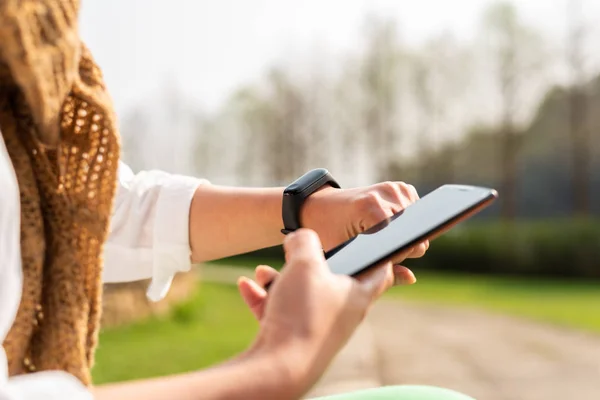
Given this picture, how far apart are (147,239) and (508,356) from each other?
15.2 ft

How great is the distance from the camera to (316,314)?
28.5 inches

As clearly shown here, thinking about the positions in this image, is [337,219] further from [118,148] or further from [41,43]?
[41,43]

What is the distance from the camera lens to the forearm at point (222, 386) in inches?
26.5

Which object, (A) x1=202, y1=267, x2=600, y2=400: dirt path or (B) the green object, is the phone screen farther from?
(A) x1=202, y1=267, x2=600, y2=400: dirt path

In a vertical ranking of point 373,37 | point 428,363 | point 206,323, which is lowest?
point 206,323

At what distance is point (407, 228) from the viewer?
37.9 inches

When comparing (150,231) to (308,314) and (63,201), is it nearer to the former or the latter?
(63,201)

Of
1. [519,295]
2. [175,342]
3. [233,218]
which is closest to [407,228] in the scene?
[233,218]

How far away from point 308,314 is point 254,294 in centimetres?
17

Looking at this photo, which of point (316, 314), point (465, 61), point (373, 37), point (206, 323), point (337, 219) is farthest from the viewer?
point (373, 37)

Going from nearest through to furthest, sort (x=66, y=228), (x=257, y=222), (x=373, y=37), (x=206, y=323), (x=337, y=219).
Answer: (x=66, y=228), (x=337, y=219), (x=257, y=222), (x=206, y=323), (x=373, y=37)

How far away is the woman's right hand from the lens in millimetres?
711

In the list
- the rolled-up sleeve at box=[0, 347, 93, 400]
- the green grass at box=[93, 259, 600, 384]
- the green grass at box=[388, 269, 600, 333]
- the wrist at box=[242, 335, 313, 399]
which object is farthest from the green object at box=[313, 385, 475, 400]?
the green grass at box=[388, 269, 600, 333]

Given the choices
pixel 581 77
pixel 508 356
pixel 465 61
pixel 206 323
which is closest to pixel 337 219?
pixel 508 356
